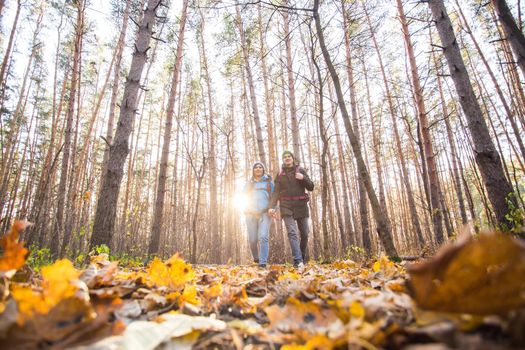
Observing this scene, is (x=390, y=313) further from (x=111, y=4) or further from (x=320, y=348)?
(x=111, y=4)

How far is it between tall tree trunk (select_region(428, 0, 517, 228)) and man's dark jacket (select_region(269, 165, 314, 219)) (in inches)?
79.7

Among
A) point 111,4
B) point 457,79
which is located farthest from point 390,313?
point 111,4

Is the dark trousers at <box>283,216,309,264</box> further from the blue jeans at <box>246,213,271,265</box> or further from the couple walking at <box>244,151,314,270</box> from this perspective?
the blue jeans at <box>246,213,271,265</box>

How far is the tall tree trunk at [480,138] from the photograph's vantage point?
2.59m

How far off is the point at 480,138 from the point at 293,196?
2346mm

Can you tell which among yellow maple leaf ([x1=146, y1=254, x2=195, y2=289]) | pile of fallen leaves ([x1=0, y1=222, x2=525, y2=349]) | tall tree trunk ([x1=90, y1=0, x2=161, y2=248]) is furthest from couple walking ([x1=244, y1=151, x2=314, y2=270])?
pile of fallen leaves ([x1=0, y1=222, x2=525, y2=349])

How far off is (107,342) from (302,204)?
360cm

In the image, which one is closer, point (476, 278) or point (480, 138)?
point (476, 278)

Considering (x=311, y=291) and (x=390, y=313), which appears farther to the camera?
(x=311, y=291)

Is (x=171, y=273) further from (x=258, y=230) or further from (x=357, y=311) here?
(x=258, y=230)

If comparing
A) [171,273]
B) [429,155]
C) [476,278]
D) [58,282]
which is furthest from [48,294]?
[429,155]

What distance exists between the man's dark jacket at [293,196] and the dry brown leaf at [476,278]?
3473mm

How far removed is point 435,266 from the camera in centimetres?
47

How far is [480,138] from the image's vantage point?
109 inches
